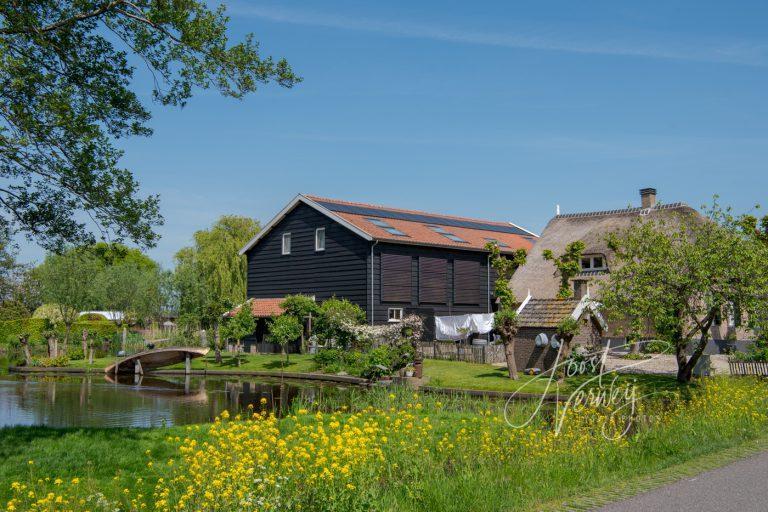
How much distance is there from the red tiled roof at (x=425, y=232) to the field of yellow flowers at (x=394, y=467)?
1051 inches

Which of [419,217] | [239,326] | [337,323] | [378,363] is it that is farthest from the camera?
[419,217]

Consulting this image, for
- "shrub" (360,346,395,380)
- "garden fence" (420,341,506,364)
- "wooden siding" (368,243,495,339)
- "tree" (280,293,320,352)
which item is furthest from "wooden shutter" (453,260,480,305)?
"shrub" (360,346,395,380)

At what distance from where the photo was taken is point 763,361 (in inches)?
964

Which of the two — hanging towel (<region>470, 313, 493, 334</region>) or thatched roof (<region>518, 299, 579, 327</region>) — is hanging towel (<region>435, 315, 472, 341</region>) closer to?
hanging towel (<region>470, 313, 493, 334</region>)

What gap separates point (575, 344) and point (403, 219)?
18002mm

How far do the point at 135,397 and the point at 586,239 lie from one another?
26012mm

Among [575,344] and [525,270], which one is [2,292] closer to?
[525,270]

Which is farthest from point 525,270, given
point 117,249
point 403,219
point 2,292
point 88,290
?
point 2,292

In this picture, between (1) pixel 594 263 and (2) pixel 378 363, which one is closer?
(2) pixel 378 363

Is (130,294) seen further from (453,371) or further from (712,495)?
(712,495)

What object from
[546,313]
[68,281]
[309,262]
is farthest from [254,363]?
[546,313]

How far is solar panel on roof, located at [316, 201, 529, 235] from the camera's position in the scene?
4241 centimetres

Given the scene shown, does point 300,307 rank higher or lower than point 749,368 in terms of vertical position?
higher

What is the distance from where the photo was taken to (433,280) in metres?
41.4
